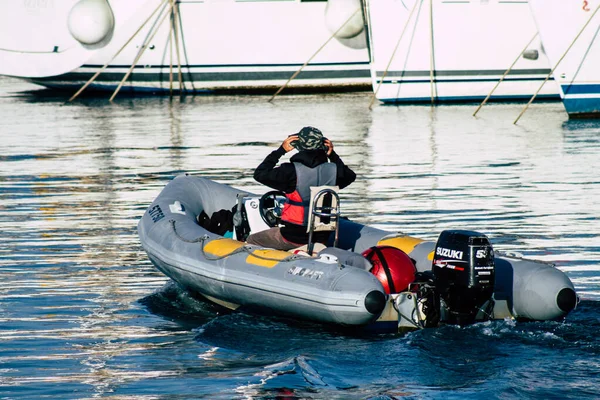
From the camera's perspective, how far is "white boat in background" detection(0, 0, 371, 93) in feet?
116

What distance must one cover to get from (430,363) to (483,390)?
0.63 metres

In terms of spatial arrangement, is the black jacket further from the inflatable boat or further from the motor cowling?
the motor cowling

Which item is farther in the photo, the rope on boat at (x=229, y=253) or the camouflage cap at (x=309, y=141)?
the camouflage cap at (x=309, y=141)

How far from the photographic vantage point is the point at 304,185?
9305 millimetres

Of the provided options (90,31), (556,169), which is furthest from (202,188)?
(90,31)

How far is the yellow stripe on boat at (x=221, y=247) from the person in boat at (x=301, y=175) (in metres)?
0.44

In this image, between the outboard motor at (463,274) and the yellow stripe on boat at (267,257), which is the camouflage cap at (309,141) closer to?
the yellow stripe on boat at (267,257)

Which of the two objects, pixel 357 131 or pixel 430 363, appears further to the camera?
pixel 357 131

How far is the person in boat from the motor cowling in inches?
24.7

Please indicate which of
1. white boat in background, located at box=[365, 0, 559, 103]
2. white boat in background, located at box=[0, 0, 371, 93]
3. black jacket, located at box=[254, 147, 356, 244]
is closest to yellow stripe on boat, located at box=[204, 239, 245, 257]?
black jacket, located at box=[254, 147, 356, 244]

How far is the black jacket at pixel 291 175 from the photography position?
30.4ft

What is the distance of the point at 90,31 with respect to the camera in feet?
114

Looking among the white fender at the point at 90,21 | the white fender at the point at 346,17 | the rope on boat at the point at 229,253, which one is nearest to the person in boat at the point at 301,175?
the rope on boat at the point at 229,253

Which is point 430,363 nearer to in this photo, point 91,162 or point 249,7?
point 91,162
